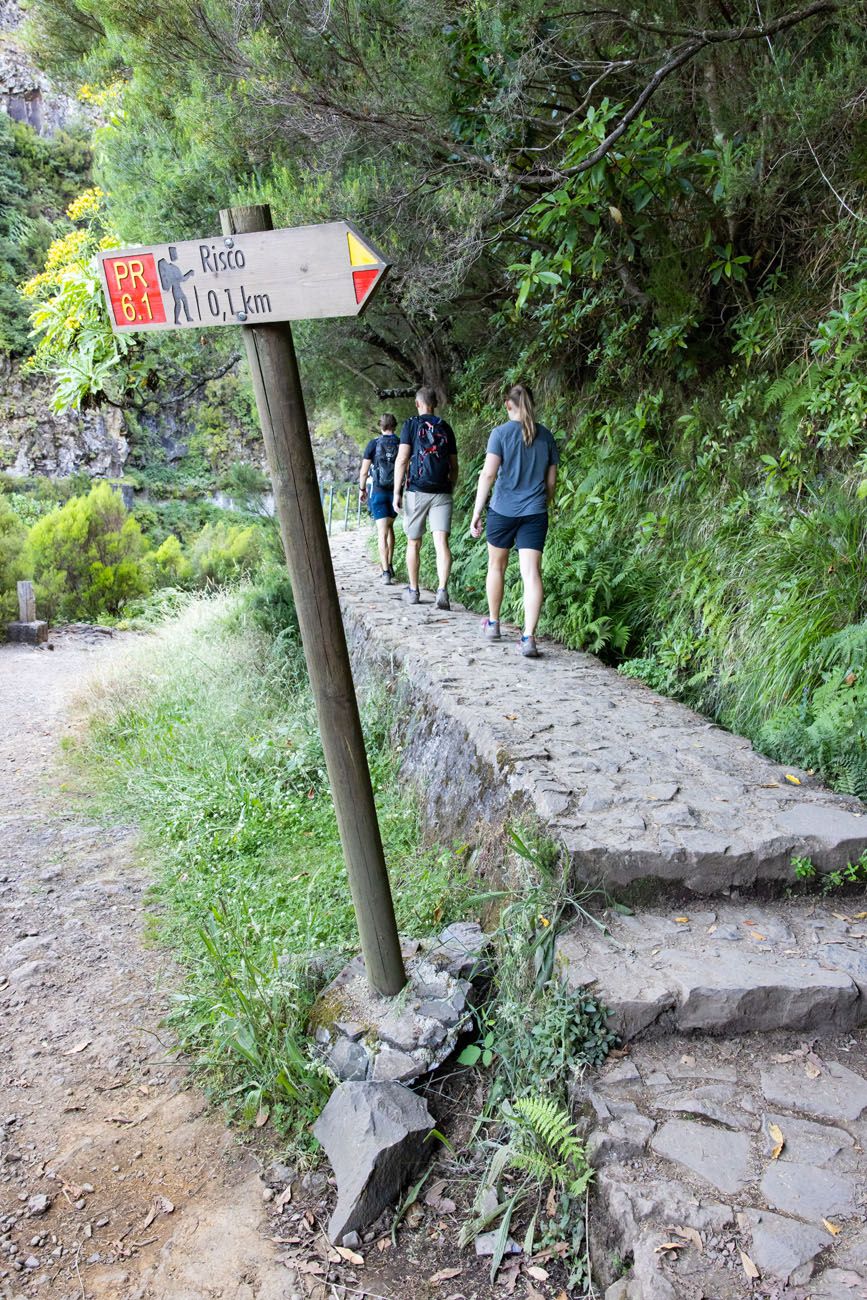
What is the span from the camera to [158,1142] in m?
3.07

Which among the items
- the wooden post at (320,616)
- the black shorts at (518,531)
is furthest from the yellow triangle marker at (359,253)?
the black shorts at (518,531)

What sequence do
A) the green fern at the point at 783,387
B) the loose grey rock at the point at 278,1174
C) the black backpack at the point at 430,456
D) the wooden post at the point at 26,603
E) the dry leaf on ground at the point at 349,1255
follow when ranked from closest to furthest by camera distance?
the dry leaf on ground at the point at 349,1255, the loose grey rock at the point at 278,1174, the green fern at the point at 783,387, the black backpack at the point at 430,456, the wooden post at the point at 26,603

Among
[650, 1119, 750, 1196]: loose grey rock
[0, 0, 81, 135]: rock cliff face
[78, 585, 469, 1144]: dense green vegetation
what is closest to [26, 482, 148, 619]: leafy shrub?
[78, 585, 469, 1144]: dense green vegetation

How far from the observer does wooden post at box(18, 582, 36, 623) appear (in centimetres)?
1413

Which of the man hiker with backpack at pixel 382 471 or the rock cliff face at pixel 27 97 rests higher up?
the rock cliff face at pixel 27 97

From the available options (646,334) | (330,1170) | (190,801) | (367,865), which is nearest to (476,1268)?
(330,1170)

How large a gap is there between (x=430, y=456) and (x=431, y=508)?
1.51 ft

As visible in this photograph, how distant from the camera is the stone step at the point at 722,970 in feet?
8.61

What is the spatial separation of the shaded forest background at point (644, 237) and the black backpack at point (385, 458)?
5.46 ft

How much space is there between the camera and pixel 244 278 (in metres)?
2.67

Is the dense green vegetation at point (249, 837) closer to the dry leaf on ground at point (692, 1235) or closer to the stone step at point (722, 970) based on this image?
the stone step at point (722, 970)

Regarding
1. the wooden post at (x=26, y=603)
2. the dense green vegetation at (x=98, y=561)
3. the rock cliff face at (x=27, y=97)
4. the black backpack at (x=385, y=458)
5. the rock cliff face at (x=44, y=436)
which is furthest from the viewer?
the rock cliff face at (x=27, y=97)

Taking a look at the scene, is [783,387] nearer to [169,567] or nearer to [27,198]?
[169,567]

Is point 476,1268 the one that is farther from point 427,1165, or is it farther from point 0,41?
point 0,41
